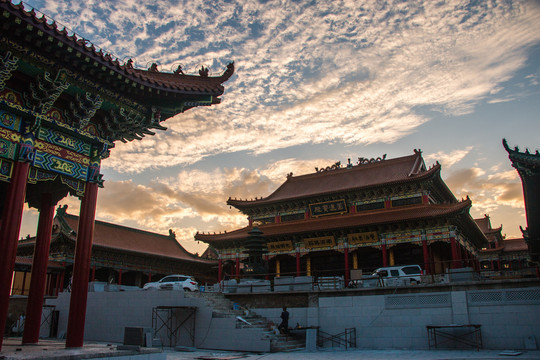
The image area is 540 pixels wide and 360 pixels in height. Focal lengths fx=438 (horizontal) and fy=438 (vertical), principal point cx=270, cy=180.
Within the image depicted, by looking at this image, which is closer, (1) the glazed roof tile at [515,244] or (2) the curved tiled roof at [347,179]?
(2) the curved tiled roof at [347,179]

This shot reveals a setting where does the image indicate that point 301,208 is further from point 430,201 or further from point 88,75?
point 88,75

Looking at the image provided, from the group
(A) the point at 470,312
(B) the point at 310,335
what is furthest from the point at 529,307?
(B) the point at 310,335

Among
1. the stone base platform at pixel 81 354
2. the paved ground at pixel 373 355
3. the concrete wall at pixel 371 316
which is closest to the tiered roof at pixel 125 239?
the concrete wall at pixel 371 316

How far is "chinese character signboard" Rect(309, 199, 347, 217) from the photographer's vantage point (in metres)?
38.0

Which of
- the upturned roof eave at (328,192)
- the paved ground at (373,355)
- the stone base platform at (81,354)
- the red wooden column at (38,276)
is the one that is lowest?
the paved ground at (373,355)

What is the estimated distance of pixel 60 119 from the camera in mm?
13156

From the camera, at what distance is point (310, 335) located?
1925cm

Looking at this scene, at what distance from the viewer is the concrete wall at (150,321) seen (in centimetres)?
1898

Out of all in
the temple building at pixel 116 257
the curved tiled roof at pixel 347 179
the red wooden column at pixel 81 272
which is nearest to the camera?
the red wooden column at pixel 81 272

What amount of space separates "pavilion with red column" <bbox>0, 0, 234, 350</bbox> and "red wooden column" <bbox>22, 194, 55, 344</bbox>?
0.09ft

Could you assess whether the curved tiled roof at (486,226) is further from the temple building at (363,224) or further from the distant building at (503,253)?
the temple building at (363,224)

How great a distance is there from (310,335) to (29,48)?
49.9 feet

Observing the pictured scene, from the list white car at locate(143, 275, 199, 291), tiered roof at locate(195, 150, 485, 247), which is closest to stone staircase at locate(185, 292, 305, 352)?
white car at locate(143, 275, 199, 291)

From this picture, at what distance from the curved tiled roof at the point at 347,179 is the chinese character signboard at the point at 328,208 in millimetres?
1117
